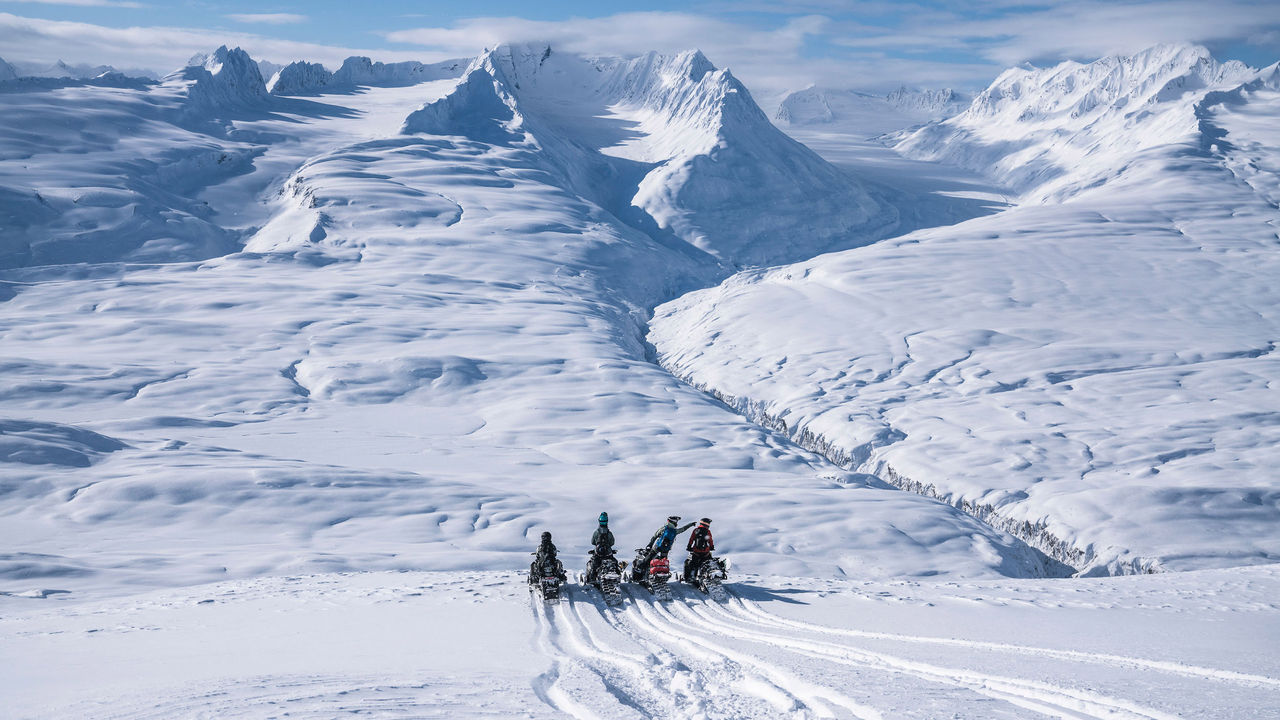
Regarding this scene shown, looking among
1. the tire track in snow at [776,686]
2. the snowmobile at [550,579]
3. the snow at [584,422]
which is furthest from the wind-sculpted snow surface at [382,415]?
the tire track in snow at [776,686]

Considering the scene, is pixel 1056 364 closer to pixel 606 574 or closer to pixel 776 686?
pixel 606 574

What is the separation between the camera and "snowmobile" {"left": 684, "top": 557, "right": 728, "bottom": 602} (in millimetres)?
16797

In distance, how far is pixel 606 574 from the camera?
1614cm

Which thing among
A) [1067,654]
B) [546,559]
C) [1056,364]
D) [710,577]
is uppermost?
[1056,364]

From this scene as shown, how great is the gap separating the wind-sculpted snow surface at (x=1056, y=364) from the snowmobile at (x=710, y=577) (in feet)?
87.0

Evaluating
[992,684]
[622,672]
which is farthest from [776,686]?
[992,684]

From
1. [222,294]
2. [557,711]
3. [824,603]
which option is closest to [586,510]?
[824,603]

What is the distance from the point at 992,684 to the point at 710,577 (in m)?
8.01

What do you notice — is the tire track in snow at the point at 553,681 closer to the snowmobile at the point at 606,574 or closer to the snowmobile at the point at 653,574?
the snowmobile at the point at 606,574

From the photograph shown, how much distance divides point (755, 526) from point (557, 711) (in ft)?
81.3

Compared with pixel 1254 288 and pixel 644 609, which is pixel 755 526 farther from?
pixel 1254 288

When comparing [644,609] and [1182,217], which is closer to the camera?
[644,609]

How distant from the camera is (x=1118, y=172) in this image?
453 ft

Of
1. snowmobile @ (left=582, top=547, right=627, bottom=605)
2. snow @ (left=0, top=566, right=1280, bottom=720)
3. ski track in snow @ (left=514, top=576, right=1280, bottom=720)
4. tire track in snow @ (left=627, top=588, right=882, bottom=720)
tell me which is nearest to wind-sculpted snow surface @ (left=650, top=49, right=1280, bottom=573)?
snow @ (left=0, top=566, right=1280, bottom=720)
